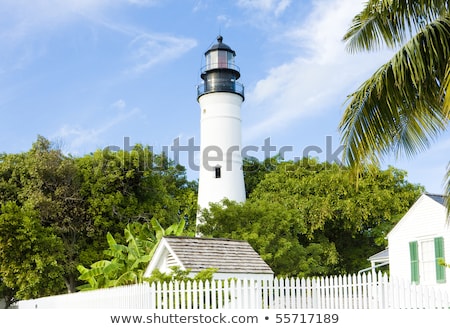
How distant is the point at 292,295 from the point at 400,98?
→ 5463 millimetres

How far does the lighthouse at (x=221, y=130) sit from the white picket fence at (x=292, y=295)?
18282mm

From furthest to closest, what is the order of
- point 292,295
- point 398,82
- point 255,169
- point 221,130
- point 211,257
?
point 255,169, point 221,130, point 211,257, point 292,295, point 398,82

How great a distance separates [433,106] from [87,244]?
24.5m

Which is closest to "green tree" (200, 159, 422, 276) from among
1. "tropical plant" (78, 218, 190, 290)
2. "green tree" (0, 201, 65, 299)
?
"tropical plant" (78, 218, 190, 290)

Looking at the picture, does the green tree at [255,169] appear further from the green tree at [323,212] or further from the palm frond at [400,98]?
the palm frond at [400,98]

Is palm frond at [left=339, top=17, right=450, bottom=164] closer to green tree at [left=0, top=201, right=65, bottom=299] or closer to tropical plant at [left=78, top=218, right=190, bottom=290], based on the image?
tropical plant at [left=78, top=218, right=190, bottom=290]

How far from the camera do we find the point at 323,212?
3478cm

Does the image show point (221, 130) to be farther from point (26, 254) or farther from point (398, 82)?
point (398, 82)

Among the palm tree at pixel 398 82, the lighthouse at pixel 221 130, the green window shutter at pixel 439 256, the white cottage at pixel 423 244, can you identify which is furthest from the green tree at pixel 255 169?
the palm tree at pixel 398 82

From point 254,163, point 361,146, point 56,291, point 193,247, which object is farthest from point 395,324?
point 254,163

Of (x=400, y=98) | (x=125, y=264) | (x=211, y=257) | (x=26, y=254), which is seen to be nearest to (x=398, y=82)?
(x=400, y=98)

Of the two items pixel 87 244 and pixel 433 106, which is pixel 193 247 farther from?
pixel 87 244

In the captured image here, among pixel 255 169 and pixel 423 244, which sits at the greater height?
pixel 255 169

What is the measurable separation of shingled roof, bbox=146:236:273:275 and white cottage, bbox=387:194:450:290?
493 centimetres
